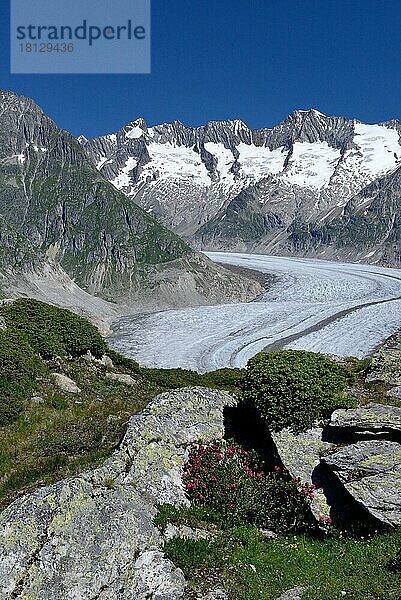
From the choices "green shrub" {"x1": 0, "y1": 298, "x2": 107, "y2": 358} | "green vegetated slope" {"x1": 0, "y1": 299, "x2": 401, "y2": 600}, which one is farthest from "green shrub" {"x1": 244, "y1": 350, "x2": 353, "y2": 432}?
"green shrub" {"x1": 0, "y1": 298, "x2": 107, "y2": 358}

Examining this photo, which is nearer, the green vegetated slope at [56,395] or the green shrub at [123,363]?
the green vegetated slope at [56,395]

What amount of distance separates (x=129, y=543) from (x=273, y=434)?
5.16 metres

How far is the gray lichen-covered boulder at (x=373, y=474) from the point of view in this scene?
12523 millimetres

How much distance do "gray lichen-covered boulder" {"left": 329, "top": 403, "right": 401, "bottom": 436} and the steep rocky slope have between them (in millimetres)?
121794

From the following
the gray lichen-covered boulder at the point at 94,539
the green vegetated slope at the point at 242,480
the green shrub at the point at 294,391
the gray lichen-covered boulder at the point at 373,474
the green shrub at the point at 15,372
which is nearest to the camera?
the gray lichen-covered boulder at the point at 94,539

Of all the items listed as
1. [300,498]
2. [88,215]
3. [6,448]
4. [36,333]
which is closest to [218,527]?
[300,498]

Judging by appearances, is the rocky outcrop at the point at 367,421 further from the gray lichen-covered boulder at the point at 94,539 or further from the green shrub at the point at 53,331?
the green shrub at the point at 53,331

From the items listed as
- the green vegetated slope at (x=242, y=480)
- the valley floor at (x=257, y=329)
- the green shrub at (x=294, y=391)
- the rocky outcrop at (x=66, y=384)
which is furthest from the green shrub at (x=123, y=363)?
the valley floor at (x=257, y=329)

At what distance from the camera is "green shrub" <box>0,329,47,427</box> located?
814 inches

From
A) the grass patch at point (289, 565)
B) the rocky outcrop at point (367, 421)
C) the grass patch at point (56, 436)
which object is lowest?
the grass patch at point (289, 565)

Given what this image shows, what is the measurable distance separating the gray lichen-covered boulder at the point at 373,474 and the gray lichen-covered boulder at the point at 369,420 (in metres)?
0.33

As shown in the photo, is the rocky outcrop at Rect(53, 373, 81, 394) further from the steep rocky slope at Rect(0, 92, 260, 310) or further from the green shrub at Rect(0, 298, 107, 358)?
the steep rocky slope at Rect(0, 92, 260, 310)

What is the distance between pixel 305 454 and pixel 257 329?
2955 inches

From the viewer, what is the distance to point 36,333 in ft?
100
